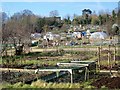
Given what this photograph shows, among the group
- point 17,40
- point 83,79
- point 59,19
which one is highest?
point 59,19

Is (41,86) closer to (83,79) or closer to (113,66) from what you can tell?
(83,79)

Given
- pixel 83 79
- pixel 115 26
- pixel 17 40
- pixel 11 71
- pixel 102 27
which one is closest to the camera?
pixel 83 79

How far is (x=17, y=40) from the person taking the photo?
14.3m

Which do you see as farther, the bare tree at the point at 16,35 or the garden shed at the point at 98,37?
the garden shed at the point at 98,37

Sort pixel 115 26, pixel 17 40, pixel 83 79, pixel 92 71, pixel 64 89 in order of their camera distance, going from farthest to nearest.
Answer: pixel 115 26 → pixel 17 40 → pixel 92 71 → pixel 83 79 → pixel 64 89

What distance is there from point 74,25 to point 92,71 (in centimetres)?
1891

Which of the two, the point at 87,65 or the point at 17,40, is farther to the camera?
the point at 17,40

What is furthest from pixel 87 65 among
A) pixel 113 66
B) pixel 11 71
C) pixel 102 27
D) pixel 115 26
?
pixel 102 27

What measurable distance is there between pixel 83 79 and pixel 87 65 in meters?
0.38

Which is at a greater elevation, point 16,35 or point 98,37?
point 16,35

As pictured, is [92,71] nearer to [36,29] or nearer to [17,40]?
[17,40]

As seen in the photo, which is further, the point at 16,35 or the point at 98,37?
the point at 98,37

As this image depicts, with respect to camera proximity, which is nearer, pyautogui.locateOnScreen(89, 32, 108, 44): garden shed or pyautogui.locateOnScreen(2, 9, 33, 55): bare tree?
pyautogui.locateOnScreen(2, 9, 33, 55): bare tree

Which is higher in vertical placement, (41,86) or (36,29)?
(36,29)
